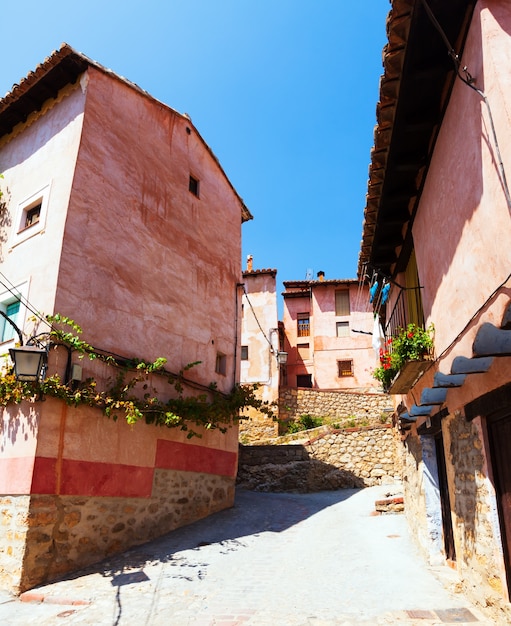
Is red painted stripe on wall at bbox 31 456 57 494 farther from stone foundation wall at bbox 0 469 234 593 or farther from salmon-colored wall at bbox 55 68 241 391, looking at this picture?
salmon-colored wall at bbox 55 68 241 391

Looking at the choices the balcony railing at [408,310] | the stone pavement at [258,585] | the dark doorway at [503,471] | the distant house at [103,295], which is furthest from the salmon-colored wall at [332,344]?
the dark doorway at [503,471]

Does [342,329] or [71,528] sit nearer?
[71,528]

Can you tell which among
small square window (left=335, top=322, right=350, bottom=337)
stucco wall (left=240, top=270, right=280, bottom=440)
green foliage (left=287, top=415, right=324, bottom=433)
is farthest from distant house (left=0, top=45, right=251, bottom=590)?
small square window (left=335, top=322, right=350, bottom=337)

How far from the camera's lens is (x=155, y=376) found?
35.3 feet

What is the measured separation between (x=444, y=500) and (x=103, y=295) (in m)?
7.31

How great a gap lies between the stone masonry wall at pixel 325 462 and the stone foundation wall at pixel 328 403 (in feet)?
25.7

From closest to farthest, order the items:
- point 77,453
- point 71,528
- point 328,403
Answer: point 71,528 → point 77,453 → point 328,403

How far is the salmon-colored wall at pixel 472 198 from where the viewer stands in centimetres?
430

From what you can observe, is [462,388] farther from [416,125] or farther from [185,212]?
[185,212]

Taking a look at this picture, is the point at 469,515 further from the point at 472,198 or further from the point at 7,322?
the point at 7,322

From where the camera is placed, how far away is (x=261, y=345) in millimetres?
27656

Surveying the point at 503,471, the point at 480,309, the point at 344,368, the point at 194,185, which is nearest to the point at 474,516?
the point at 503,471

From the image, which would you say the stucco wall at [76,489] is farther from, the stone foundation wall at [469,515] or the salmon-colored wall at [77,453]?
the stone foundation wall at [469,515]

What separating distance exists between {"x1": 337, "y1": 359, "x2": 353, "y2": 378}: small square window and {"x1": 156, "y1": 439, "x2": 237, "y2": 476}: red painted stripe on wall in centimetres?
1903
